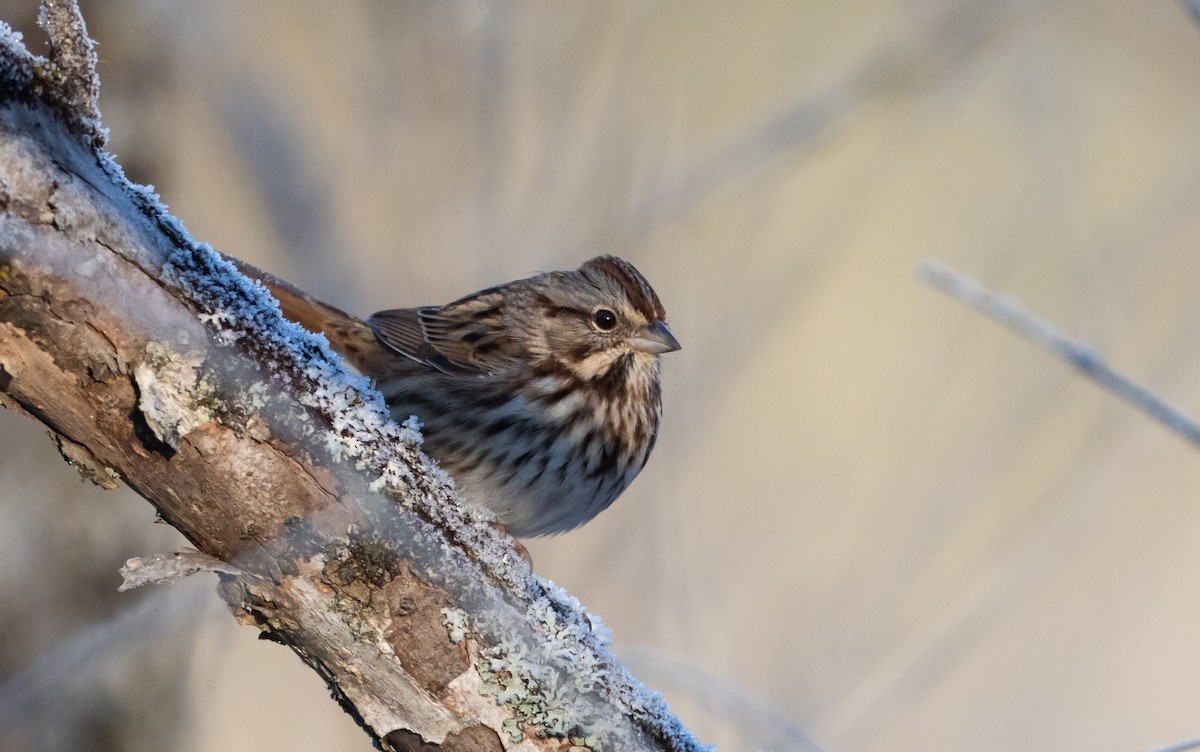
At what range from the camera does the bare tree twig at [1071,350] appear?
1.61 meters

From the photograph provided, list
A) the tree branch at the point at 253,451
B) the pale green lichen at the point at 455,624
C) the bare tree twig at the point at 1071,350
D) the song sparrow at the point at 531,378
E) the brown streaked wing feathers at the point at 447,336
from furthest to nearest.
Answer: the brown streaked wing feathers at the point at 447,336 < the song sparrow at the point at 531,378 < the bare tree twig at the point at 1071,350 < the pale green lichen at the point at 455,624 < the tree branch at the point at 253,451

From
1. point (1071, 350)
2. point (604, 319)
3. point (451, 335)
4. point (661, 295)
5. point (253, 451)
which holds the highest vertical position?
point (661, 295)

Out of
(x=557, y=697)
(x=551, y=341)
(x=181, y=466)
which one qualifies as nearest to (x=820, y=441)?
(x=551, y=341)

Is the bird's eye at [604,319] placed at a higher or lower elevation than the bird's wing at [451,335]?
higher

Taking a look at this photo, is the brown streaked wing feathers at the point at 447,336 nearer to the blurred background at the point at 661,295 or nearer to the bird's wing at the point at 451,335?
the bird's wing at the point at 451,335

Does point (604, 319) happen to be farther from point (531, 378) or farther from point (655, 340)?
point (531, 378)

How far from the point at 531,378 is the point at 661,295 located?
0.84 metres

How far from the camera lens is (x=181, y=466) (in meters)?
1.36

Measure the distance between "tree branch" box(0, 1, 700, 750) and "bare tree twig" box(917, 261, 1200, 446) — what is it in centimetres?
86

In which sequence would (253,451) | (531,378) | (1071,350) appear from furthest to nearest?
(531,378)
(1071,350)
(253,451)

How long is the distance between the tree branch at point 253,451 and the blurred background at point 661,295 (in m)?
0.96

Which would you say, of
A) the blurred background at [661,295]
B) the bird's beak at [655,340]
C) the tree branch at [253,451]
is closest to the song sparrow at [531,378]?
the bird's beak at [655,340]

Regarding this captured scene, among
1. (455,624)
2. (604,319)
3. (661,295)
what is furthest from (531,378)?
(455,624)

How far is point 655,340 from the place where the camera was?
9.15 feet
